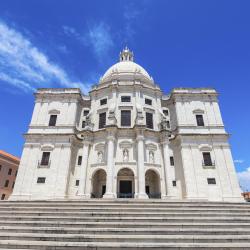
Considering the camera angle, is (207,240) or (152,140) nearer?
(207,240)

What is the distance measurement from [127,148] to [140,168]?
139 inches

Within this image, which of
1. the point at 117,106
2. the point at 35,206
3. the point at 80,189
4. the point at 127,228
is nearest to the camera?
the point at 127,228

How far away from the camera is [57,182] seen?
26781 mm

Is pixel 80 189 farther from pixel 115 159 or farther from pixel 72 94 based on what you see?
pixel 72 94

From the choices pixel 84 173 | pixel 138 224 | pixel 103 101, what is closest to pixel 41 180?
pixel 84 173

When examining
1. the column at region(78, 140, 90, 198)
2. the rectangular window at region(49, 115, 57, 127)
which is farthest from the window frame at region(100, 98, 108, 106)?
the rectangular window at region(49, 115, 57, 127)

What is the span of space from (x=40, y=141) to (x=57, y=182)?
682cm

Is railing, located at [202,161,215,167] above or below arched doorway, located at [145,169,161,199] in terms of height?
above

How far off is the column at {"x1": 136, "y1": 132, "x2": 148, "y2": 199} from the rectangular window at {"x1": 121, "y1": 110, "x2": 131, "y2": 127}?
11.0 ft

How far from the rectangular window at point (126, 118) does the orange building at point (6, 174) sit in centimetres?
3148

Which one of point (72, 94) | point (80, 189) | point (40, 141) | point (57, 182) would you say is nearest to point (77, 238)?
point (80, 189)

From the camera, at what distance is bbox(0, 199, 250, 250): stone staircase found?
940 cm

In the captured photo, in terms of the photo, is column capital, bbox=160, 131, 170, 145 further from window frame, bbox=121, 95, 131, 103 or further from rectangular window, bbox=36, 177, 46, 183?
rectangular window, bbox=36, 177, 46, 183

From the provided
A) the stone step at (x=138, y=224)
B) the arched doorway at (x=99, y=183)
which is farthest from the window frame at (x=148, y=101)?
the stone step at (x=138, y=224)
